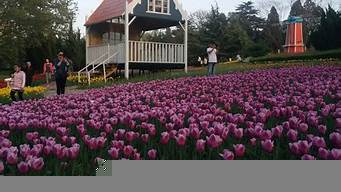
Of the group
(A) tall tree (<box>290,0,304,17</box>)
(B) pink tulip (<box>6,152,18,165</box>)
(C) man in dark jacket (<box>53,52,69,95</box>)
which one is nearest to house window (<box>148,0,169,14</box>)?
(C) man in dark jacket (<box>53,52,69,95</box>)

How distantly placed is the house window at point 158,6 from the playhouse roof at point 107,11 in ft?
3.72

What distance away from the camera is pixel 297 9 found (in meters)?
63.5

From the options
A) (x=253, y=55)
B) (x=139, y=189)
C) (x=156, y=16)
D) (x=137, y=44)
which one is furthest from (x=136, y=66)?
(x=253, y=55)

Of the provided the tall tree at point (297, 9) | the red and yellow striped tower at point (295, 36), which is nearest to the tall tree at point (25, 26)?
the red and yellow striped tower at point (295, 36)

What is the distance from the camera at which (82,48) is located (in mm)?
40125

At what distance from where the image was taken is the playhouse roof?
2395 cm

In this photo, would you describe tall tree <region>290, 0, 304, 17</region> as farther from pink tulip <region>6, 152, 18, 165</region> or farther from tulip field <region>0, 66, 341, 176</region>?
pink tulip <region>6, 152, 18, 165</region>

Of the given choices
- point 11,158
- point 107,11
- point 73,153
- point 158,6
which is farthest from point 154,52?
point 11,158

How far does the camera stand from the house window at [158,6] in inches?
936

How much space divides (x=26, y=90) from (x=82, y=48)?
24.8 m

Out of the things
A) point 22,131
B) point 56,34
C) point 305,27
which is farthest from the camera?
point 305,27

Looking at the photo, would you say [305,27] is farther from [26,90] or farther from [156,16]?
[26,90]

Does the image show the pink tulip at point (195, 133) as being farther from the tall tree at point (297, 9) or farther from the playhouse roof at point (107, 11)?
the tall tree at point (297, 9)

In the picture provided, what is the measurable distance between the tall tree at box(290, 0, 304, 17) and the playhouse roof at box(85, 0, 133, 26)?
41122 mm
